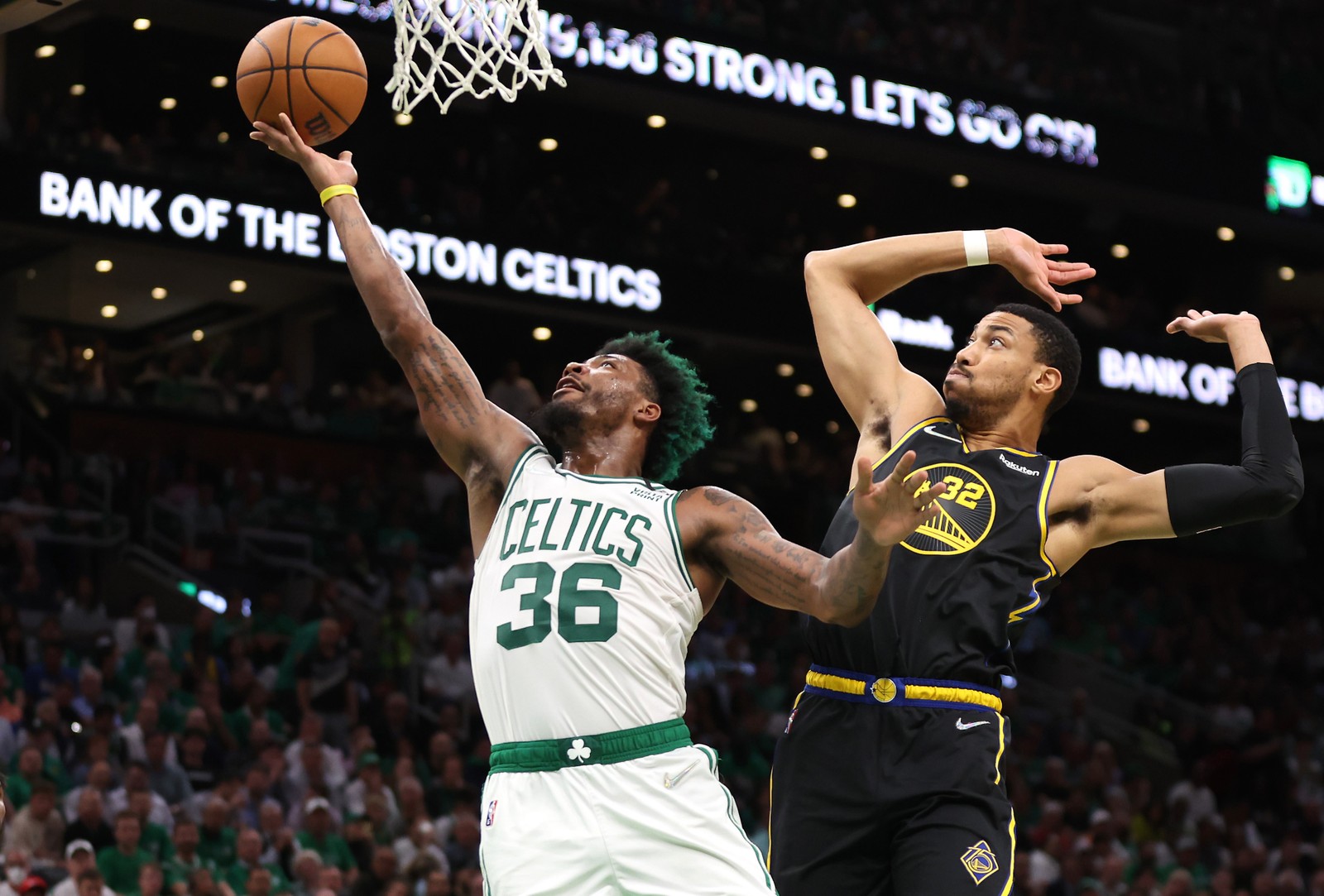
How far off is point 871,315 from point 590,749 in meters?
1.73

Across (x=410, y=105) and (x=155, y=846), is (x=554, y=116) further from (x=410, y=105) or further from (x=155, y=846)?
(x=410, y=105)

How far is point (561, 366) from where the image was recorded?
22.0 meters

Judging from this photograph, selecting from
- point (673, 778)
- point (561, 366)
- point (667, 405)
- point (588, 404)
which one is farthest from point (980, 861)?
point (561, 366)

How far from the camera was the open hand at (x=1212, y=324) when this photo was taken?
5254mm

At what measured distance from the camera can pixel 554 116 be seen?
67.4 feet

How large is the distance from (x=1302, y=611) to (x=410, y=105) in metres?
19.0

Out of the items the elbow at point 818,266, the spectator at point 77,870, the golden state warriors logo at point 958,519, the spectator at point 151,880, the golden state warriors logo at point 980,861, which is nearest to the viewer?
the golden state warriors logo at point 980,861

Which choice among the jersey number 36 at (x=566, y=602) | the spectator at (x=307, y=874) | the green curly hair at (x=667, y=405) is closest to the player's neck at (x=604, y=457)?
the green curly hair at (x=667, y=405)

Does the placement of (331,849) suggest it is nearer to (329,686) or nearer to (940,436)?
(329,686)

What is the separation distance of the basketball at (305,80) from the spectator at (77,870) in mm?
5718

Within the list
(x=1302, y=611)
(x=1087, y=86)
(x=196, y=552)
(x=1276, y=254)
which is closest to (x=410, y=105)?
(x=196, y=552)

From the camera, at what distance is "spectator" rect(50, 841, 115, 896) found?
9.82 meters

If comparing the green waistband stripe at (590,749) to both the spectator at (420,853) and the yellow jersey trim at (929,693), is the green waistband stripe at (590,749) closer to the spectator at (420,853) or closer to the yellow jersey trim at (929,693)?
the yellow jersey trim at (929,693)

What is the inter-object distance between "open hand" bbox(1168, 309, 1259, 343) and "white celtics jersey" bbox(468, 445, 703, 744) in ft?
5.54
